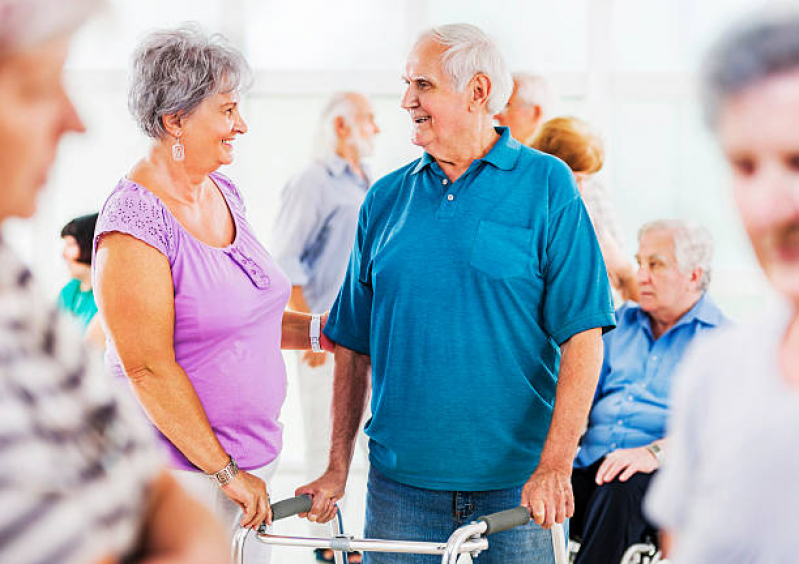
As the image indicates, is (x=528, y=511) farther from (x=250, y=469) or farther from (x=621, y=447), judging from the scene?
(x=621, y=447)

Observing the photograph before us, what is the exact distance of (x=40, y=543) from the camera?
22.5 inches

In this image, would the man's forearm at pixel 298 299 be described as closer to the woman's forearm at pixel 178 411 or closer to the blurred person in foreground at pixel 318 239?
the blurred person in foreground at pixel 318 239

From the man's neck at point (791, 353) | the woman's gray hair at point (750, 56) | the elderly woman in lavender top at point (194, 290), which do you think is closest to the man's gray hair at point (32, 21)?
the woman's gray hair at point (750, 56)

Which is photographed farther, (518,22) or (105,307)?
(518,22)

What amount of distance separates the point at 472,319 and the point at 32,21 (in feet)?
3.98

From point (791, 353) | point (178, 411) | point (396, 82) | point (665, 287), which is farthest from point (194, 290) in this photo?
point (396, 82)

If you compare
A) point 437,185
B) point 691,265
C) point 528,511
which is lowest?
point 528,511

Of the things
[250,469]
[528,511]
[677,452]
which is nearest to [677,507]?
[677,452]

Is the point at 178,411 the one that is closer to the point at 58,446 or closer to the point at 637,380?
the point at 58,446

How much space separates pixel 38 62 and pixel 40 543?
0.31 m

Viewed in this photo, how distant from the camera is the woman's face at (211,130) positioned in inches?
73.1

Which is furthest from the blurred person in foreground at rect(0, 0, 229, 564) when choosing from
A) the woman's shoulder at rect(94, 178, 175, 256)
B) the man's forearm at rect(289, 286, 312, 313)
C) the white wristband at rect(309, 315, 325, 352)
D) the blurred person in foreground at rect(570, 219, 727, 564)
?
the man's forearm at rect(289, 286, 312, 313)

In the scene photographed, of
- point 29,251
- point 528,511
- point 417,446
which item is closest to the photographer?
point 528,511

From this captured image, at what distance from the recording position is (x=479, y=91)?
6.12 feet
